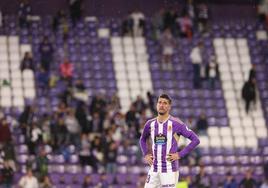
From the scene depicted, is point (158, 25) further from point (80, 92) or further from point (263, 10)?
point (80, 92)

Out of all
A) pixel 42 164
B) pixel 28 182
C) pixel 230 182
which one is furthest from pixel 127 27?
pixel 28 182

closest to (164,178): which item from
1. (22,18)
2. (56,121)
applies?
(56,121)

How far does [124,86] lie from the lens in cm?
3547

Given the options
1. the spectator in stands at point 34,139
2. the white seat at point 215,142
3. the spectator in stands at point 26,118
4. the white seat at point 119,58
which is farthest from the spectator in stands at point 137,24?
the spectator in stands at point 34,139

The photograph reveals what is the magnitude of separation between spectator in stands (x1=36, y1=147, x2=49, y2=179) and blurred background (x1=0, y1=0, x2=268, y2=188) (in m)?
0.03

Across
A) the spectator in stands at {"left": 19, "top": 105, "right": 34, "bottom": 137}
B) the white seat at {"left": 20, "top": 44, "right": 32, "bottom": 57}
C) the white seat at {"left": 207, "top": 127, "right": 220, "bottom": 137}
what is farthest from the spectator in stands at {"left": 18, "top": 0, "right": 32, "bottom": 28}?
the white seat at {"left": 207, "top": 127, "right": 220, "bottom": 137}

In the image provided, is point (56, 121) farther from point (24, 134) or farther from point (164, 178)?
point (164, 178)

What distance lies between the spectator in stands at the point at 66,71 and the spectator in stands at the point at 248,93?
673 cm

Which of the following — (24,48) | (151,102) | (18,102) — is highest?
(24,48)

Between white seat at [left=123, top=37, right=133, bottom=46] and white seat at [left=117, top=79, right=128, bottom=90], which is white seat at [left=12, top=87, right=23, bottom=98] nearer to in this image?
white seat at [left=117, top=79, right=128, bottom=90]

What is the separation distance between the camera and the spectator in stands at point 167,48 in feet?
121

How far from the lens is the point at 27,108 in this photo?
1248 inches

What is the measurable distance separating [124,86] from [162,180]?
19.4 meters

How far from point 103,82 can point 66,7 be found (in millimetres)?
4811
